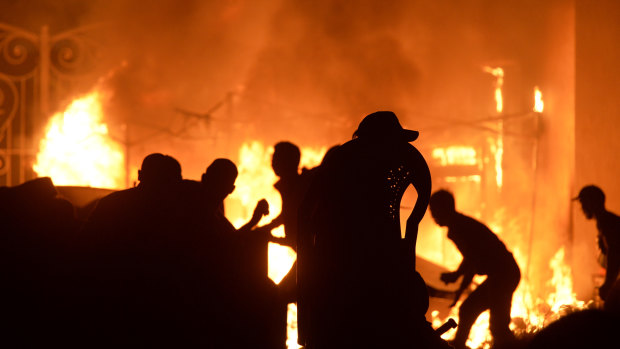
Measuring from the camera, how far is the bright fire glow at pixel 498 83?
1354 centimetres

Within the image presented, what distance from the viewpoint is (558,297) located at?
986 cm

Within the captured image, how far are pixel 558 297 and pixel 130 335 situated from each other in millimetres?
7258

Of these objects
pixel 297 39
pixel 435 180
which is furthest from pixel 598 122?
pixel 297 39

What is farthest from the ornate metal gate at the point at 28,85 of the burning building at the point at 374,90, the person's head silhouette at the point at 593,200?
the person's head silhouette at the point at 593,200

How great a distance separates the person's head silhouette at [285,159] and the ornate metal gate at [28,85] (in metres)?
4.13

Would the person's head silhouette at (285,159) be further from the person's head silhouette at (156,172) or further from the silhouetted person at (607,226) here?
the silhouetted person at (607,226)

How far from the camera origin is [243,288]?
4.47 m

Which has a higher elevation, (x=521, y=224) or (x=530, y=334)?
(x=521, y=224)

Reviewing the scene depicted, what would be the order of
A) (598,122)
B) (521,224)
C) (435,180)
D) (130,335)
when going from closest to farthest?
(130,335) < (598,122) < (521,224) < (435,180)

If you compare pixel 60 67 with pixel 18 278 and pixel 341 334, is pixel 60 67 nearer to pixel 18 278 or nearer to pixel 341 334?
pixel 18 278

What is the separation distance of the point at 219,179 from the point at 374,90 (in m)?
8.59

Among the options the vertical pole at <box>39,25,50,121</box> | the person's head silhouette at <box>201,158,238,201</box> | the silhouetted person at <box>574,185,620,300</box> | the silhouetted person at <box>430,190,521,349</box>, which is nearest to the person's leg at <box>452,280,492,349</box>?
the silhouetted person at <box>430,190,521,349</box>

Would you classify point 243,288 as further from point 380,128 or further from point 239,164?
point 239,164

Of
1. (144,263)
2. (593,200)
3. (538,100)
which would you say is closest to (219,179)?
(144,263)
